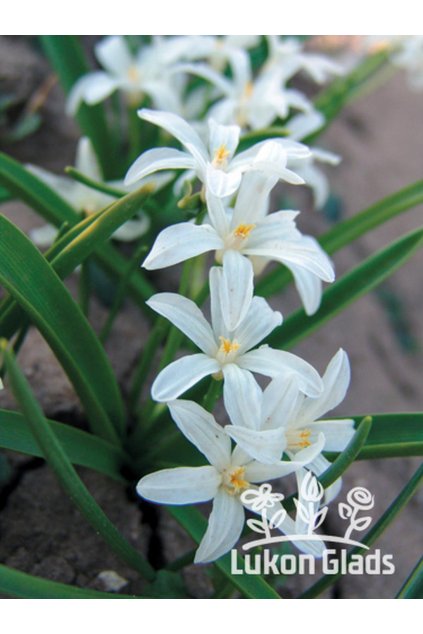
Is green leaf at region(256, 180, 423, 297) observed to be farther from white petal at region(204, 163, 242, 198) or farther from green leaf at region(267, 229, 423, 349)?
white petal at region(204, 163, 242, 198)

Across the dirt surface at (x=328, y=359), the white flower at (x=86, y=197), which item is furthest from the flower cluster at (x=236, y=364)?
Answer: the white flower at (x=86, y=197)

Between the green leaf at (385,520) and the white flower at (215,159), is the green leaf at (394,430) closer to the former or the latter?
the green leaf at (385,520)

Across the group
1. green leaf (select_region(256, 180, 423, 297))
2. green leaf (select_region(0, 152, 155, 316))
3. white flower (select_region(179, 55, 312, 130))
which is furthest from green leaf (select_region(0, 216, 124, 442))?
white flower (select_region(179, 55, 312, 130))

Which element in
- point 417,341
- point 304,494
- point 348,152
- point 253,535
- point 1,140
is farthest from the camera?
point 348,152

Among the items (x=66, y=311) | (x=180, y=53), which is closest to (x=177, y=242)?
(x=66, y=311)

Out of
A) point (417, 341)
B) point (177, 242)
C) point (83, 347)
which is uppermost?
point (177, 242)

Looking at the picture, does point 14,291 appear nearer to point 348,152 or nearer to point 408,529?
point 408,529

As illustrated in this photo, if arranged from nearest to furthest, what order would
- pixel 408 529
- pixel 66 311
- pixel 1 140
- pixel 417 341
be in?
pixel 66 311
pixel 408 529
pixel 1 140
pixel 417 341

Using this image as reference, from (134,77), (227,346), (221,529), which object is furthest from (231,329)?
(134,77)
